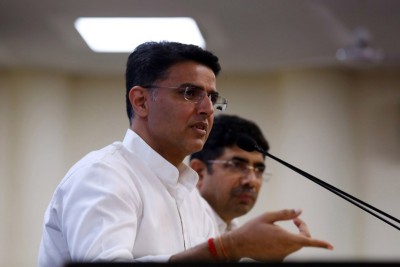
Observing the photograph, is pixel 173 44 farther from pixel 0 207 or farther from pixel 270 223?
pixel 0 207

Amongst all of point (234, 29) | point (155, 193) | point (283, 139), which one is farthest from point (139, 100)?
point (283, 139)

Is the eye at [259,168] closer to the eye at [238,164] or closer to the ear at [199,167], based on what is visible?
the eye at [238,164]

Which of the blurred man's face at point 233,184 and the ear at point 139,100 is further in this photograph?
the blurred man's face at point 233,184

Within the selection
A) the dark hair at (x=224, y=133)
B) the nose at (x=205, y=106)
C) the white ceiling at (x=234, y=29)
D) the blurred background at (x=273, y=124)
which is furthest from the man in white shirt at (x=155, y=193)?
the blurred background at (x=273, y=124)

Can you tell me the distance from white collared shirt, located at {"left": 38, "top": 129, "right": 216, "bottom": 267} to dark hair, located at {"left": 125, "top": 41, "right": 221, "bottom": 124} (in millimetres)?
169

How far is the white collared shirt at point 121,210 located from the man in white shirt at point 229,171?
94cm

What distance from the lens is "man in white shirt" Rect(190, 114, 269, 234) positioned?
3.22 m

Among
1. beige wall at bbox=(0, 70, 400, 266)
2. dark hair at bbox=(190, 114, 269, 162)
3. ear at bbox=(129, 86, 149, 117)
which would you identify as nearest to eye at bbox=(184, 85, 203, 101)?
ear at bbox=(129, 86, 149, 117)

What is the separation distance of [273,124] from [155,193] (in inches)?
194

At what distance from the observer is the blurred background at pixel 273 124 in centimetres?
648

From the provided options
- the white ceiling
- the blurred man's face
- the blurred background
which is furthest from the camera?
the blurred background

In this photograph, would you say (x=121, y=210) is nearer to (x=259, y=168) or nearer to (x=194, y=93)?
(x=194, y=93)

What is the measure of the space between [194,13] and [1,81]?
228 centimetres

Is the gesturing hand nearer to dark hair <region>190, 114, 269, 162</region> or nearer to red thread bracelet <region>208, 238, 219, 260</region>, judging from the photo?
red thread bracelet <region>208, 238, 219, 260</region>
